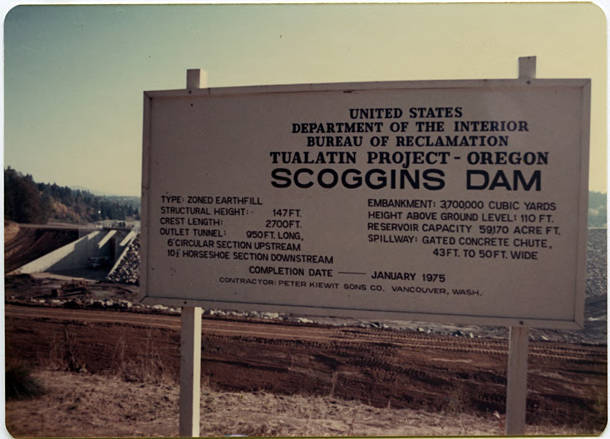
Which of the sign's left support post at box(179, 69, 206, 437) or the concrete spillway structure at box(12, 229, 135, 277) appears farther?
the concrete spillway structure at box(12, 229, 135, 277)

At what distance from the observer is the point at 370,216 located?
10.6 ft

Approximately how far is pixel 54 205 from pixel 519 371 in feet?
86.0

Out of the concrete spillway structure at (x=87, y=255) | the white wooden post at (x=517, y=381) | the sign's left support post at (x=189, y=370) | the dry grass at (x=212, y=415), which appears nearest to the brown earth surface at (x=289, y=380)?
the dry grass at (x=212, y=415)

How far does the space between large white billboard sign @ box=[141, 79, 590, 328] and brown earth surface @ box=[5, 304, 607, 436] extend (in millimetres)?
1942

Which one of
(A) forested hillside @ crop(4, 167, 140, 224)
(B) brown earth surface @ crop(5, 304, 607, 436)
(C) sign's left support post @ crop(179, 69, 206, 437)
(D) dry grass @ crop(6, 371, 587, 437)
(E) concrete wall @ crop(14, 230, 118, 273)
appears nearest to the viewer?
(C) sign's left support post @ crop(179, 69, 206, 437)

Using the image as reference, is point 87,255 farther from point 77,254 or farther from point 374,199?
point 374,199

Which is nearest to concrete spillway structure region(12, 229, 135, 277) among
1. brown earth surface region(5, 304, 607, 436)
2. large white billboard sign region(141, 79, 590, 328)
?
brown earth surface region(5, 304, 607, 436)

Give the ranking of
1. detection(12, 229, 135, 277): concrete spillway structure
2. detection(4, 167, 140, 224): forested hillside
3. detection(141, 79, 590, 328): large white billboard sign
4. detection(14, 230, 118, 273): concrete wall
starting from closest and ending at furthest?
detection(141, 79, 590, 328): large white billboard sign, detection(14, 230, 118, 273): concrete wall, detection(12, 229, 135, 277): concrete spillway structure, detection(4, 167, 140, 224): forested hillside

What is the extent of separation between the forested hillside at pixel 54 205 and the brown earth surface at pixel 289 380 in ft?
39.3

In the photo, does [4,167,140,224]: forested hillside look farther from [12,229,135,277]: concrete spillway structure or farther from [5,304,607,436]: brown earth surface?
[5,304,607,436]: brown earth surface

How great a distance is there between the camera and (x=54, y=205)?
24.5 metres

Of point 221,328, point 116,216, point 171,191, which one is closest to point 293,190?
point 171,191

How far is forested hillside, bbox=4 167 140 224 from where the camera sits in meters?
20.5

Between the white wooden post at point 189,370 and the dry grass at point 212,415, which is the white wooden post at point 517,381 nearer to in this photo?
the dry grass at point 212,415
